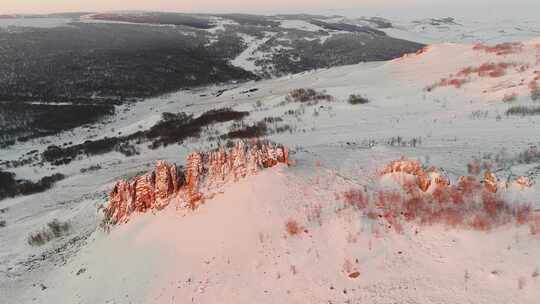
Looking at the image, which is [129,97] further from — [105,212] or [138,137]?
[105,212]

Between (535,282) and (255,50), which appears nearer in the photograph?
(535,282)

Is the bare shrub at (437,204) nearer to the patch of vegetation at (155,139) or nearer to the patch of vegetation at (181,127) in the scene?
the patch of vegetation at (155,139)

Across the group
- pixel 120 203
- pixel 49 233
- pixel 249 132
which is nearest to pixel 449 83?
pixel 249 132

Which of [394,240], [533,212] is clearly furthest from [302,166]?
[533,212]

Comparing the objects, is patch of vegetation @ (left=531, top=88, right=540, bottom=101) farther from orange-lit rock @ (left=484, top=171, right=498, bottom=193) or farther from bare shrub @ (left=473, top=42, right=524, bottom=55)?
orange-lit rock @ (left=484, top=171, right=498, bottom=193)

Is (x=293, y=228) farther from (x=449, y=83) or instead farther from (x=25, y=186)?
(x=449, y=83)

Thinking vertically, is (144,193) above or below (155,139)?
above
